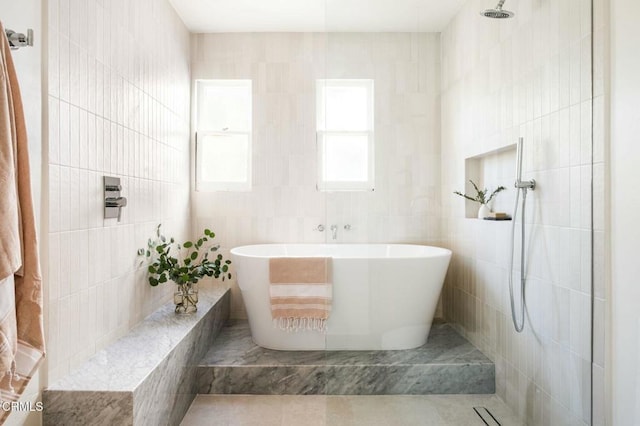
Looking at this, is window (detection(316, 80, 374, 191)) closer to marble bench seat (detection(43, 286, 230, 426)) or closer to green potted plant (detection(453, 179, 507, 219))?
green potted plant (detection(453, 179, 507, 219))

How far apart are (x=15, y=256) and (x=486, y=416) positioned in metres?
1.99

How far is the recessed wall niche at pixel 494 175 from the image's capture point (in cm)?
175

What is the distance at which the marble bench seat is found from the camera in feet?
5.27

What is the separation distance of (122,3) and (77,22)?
1.95 ft

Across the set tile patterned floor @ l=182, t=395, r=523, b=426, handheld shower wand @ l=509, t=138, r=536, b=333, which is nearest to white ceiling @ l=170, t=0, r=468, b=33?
handheld shower wand @ l=509, t=138, r=536, b=333

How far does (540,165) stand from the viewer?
67.7 inches

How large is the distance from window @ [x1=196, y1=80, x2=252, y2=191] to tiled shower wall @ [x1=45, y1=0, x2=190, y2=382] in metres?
0.62

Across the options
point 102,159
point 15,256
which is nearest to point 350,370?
point 15,256

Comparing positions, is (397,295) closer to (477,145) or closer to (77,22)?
(477,145)

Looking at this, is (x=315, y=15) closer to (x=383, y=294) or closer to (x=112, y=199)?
(x=112, y=199)

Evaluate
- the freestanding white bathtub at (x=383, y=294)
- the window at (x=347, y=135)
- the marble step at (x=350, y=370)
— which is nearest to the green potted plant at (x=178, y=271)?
the marble step at (x=350, y=370)

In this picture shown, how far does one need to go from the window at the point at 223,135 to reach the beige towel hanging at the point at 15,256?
7.98 ft

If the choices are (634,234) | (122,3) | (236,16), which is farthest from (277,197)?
(634,234)

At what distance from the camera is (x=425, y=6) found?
172 centimetres
